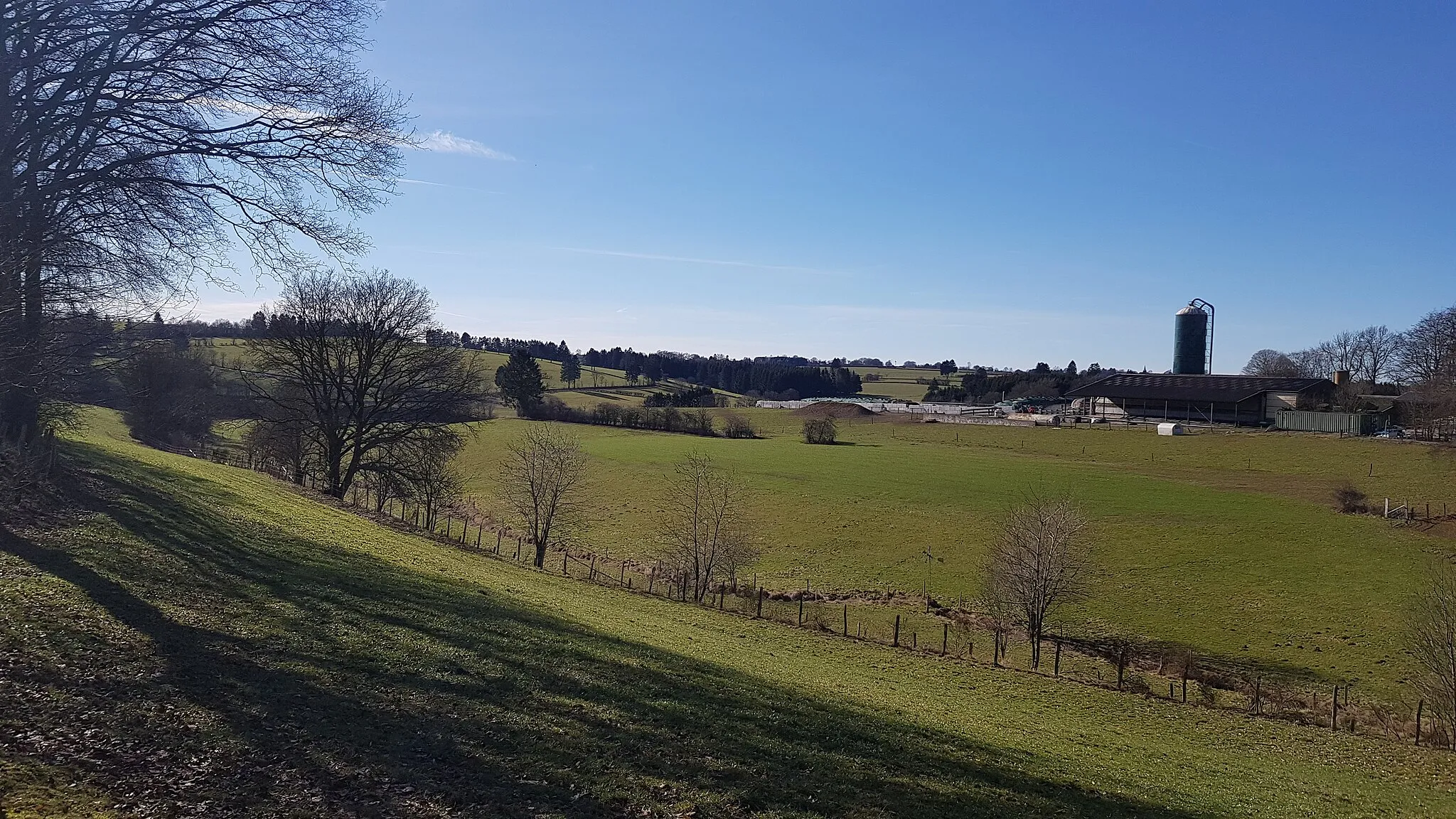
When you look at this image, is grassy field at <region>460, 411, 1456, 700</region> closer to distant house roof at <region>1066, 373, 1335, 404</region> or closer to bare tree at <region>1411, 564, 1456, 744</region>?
bare tree at <region>1411, 564, 1456, 744</region>

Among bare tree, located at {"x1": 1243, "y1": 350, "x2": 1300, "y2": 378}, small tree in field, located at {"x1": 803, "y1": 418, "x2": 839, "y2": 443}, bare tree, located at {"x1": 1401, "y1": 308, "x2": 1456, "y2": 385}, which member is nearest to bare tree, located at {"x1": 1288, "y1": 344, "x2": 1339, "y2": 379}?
bare tree, located at {"x1": 1243, "y1": 350, "x2": 1300, "y2": 378}

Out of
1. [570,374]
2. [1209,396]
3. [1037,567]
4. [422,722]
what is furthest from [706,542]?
[570,374]

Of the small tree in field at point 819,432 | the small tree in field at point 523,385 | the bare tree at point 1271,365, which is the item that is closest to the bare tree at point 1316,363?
the bare tree at point 1271,365

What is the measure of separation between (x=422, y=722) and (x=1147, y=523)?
45809 millimetres

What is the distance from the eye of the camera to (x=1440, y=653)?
801 inches

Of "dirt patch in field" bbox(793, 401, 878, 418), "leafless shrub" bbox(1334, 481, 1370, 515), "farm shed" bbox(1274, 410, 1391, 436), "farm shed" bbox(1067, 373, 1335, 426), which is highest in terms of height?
"farm shed" bbox(1067, 373, 1335, 426)

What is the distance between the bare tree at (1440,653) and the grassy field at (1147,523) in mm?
3440

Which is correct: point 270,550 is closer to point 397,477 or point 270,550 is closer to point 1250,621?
point 397,477

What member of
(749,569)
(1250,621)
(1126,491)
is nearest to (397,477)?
(749,569)

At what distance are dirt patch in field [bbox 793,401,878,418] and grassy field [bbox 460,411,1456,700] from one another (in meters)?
36.5

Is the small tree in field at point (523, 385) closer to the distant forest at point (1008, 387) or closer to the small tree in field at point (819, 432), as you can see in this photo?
the small tree in field at point (819, 432)

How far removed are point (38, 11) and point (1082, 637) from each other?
32.4 meters

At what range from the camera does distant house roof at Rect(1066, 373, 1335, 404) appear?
87.2 metres

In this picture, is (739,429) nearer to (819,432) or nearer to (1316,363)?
(819,432)
